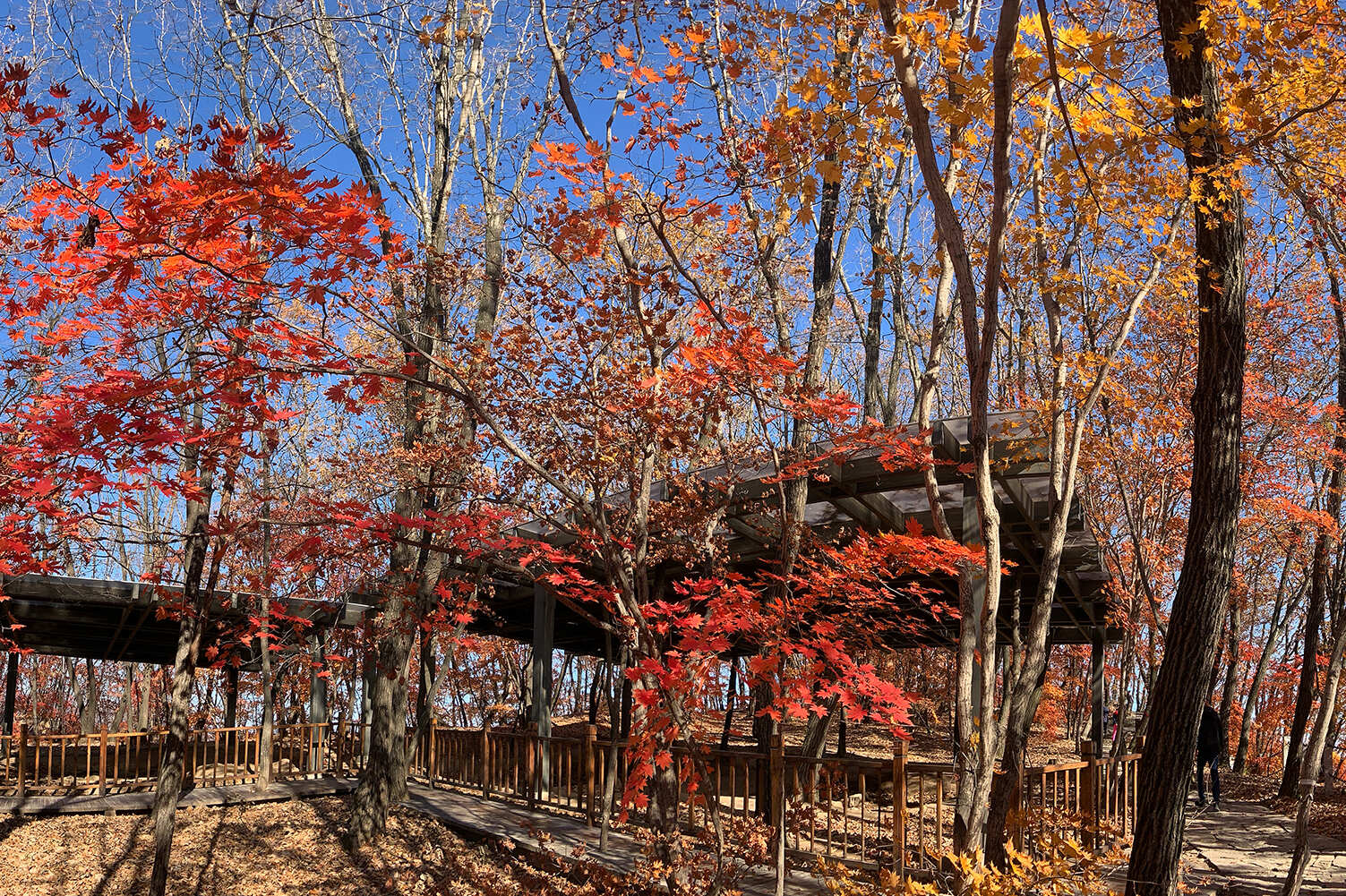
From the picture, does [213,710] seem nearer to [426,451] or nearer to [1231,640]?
[426,451]

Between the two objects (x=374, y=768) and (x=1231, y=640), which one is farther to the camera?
(x=1231, y=640)

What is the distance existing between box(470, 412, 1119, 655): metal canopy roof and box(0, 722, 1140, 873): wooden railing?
1.65 meters

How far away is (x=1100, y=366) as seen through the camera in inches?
286

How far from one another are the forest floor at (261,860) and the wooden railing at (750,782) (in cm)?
107

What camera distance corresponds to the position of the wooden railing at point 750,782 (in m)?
7.35

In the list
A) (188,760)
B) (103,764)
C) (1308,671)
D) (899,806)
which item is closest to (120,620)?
(188,760)

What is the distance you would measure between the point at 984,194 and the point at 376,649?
8.02 m

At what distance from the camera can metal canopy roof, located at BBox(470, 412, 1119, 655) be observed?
28.2 ft

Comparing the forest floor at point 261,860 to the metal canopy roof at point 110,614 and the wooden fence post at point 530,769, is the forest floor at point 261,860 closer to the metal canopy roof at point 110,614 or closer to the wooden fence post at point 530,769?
the wooden fence post at point 530,769

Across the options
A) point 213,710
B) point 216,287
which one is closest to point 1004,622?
point 216,287

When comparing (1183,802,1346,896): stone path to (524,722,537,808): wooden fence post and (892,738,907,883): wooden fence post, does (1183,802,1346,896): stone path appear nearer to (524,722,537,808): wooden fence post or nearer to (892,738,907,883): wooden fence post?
(892,738,907,883): wooden fence post

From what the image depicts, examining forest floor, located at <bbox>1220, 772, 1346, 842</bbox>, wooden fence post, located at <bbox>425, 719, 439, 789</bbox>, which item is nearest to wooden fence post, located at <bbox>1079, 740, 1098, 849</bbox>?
forest floor, located at <bbox>1220, 772, 1346, 842</bbox>

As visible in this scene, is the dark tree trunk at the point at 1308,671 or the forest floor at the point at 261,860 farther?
the dark tree trunk at the point at 1308,671

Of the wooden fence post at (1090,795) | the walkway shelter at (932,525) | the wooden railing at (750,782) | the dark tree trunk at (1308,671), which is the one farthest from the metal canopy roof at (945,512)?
the dark tree trunk at (1308,671)
